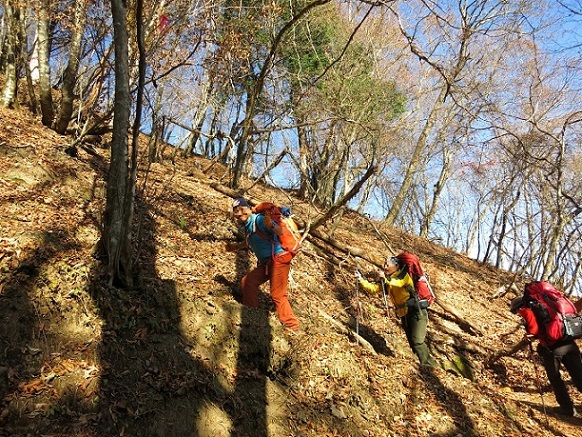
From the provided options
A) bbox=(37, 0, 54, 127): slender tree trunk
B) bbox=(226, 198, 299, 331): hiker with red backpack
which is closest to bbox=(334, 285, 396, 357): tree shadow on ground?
bbox=(226, 198, 299, 331): hiker with red backpack

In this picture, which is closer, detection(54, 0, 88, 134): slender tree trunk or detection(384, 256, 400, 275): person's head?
detection(384, 256, 400, 275): person's head

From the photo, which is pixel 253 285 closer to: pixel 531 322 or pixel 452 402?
pixel 452 402

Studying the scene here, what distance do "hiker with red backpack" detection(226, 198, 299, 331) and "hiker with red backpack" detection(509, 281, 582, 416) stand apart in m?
3.47

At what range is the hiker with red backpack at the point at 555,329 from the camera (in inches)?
225

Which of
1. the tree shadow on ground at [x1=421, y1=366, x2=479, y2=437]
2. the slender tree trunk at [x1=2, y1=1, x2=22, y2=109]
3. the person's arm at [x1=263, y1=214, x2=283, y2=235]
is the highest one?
the slender tree trunk at [x1=2, y1=1, x2=22, y2=109]

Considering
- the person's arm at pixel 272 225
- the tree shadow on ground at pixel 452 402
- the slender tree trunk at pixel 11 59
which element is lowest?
the tree shadow on ground at pixel 452 402

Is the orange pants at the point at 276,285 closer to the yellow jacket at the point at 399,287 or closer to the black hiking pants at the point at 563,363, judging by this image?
the yellow jacket at the point at 399,287

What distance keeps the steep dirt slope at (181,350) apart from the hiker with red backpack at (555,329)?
0.53m

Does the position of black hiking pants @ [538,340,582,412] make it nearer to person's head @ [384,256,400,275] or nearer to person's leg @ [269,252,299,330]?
person's head @ [384,256,400,275]

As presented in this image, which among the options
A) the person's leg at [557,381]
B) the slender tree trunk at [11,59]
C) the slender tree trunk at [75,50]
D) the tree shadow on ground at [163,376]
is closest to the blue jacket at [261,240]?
the tree shadow on ground at [163,376]

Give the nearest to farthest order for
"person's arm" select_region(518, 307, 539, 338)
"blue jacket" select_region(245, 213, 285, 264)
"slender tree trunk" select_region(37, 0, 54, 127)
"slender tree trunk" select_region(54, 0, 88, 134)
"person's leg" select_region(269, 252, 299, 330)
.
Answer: "person's leg" select_region(269, 252, 299, 330), "blue jacket" select_region(245, 213, 285, 264), "person's arm" select_region(518, 307, 539, 338), "slender tree trunk" select_region(54, 0, 88, 134), "slender tree trunk" select_region(37, 0, 54, 127)

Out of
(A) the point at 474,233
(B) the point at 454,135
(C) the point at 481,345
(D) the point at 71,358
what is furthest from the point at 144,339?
(A) the point at 474,233

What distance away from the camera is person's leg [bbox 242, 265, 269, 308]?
5664mm

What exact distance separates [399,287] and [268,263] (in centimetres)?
235
